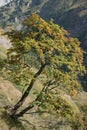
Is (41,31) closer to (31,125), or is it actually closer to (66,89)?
(66,89)

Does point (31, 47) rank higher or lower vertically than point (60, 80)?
higher

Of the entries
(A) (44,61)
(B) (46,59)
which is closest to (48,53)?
(B) (46,59)

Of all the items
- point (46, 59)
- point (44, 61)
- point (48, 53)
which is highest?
point (48, 53)

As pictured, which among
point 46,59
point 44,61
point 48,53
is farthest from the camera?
point 44,61

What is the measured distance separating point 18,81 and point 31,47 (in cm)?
324

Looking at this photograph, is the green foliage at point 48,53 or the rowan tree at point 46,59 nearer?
the green foliage at point 48,53

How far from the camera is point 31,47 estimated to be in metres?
29.7

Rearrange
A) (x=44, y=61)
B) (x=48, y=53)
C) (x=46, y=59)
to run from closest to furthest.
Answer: (x=48, y=53) → (x=46, y=59) → (x=44, y=61)

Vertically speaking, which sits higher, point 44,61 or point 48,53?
point 48,53

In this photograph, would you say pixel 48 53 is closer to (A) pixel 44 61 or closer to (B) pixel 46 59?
(B) pixel 46 59

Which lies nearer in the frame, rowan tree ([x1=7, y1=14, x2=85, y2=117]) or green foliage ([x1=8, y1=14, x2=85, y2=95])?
green foliage ([x1=8, y1=14, x2=85, y2=95])

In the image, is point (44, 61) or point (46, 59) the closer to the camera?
point (46, 59)

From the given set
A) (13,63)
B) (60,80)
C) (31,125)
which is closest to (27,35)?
(13,63)

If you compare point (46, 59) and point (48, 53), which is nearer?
point (48, 53)
